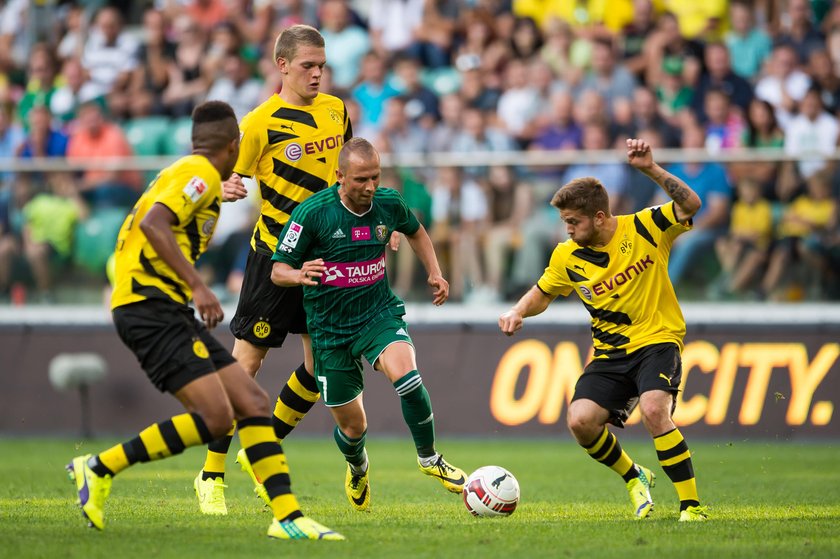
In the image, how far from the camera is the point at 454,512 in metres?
8.05

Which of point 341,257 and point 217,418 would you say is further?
point 341,257

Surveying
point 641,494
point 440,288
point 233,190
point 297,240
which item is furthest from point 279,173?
point 641,494

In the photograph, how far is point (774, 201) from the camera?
13445 mm

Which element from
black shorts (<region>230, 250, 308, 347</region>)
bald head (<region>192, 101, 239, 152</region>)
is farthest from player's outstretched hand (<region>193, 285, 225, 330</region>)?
black shorts (<region>230, 250, 308, 347</region>)

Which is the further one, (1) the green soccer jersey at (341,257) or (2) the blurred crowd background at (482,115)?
(2) the blurred crowd background at (482,115)

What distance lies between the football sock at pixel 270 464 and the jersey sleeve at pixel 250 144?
2.20 meters

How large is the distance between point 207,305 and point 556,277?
2.79 meters

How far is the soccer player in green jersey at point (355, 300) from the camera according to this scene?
7.66 meters

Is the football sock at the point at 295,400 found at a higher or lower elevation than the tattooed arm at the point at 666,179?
lower

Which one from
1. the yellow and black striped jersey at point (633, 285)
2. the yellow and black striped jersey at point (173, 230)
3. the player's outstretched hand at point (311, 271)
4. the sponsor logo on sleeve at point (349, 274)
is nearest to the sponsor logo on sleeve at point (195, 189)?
the yellow and black striped jersey at point (173, 230)

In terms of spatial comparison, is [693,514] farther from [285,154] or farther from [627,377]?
[285,154]

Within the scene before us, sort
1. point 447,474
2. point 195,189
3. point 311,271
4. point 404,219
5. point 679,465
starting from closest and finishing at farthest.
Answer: point 195,189 < point 311,271 < point 679,465 < point 447,474 < point 404,219

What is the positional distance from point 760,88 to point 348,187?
31.2ft

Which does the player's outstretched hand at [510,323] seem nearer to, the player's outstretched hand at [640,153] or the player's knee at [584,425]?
the player's knee at [584,425]
